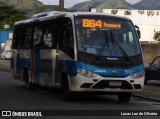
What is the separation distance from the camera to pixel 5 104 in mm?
16234

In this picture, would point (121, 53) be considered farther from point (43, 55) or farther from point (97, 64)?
point (43, 55)

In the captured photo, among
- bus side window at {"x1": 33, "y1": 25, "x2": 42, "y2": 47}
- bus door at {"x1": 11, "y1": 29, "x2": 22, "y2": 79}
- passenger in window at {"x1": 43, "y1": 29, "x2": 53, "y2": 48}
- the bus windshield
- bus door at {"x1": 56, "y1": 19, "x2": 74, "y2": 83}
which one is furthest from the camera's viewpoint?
bus door at {"x1": 11, "y1": 29, "x2": 22, "y2": 79}

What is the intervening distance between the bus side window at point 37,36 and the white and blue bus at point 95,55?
5.40ft

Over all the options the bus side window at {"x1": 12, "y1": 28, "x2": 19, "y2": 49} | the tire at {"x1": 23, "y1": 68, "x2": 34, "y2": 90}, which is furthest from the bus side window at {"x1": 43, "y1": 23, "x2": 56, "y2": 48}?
the bus side window at {"x1": 12, "y1": 28, "x2": 19, "y2": 49}

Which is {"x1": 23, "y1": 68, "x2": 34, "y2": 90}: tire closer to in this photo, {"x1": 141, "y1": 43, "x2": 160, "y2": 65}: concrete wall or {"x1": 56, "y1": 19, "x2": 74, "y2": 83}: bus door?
{"x1": 56, "y1": 19, "x2": 74, "y2": 83}: bus door

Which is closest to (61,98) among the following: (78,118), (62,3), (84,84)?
(84,84)

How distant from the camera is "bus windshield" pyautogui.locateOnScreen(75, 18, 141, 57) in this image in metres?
17.3

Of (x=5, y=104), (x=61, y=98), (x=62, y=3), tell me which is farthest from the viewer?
(x=62, y=3)

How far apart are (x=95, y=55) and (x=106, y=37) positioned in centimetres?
83

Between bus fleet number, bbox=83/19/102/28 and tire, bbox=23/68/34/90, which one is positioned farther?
tire, bbox=23/68/34/90

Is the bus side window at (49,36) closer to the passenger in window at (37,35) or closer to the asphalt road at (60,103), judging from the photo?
the passenger in window at (37,35)

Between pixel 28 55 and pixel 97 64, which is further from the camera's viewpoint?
pixel 28 55

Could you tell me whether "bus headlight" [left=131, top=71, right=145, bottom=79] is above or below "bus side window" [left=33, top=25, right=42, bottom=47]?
below

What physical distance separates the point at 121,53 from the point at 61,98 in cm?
283
